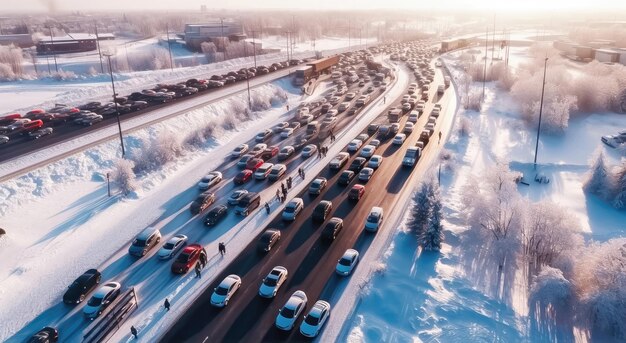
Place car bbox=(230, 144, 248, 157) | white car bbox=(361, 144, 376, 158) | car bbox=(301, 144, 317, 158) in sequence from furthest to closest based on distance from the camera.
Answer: car bbox=(230, 144, 248, 157)
car bbox=(301, 144, 317, 158)
white car bbox=(361, 144, 376, 158)

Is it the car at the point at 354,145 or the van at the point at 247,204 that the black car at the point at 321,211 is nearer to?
the van at the point at 247,204

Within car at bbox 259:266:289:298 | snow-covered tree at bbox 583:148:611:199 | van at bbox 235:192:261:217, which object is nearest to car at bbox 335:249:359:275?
car at bbox 259:266:289:298

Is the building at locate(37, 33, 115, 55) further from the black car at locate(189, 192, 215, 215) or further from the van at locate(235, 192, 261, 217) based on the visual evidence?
the van at locate(235, 192, 261, 217)

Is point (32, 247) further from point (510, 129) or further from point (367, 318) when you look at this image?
point (510, 129)

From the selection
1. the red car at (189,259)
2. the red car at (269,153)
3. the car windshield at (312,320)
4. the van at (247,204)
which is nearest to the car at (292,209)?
the van at (247,204)

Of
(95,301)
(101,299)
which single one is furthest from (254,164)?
(95,301)
